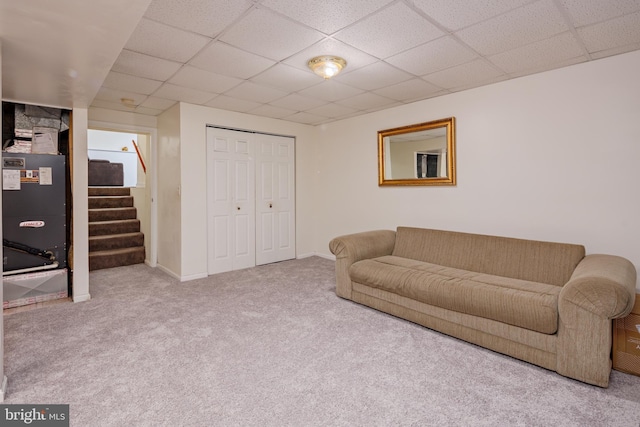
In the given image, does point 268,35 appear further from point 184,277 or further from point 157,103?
point 184,277

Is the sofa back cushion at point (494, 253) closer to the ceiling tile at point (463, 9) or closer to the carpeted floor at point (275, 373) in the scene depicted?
the carpeted floor at point (275, 373)

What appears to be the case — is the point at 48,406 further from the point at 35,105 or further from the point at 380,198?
the point at 380,198

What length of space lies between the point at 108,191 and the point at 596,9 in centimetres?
725

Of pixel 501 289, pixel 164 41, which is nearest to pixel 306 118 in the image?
pixel 164 41

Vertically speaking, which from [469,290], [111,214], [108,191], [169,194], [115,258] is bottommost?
[115,258]

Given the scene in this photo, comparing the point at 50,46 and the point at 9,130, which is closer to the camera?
the point at 50,46

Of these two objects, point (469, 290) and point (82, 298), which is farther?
point (82, 298)

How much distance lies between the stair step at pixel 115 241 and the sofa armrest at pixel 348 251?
3.76 m

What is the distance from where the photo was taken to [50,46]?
2.01 metres

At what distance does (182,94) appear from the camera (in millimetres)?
3834

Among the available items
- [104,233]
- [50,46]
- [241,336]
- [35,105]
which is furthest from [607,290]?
[104,233]

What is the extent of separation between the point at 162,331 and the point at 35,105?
2.70 metres

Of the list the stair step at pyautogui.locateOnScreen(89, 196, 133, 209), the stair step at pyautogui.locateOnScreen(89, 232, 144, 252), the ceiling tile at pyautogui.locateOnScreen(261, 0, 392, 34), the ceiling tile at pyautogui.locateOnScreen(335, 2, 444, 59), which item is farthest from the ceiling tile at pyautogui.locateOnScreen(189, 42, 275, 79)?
the stair step at pyautogui.locateOnScreen(89, 196, 133, 209)

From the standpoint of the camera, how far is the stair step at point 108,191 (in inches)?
239
